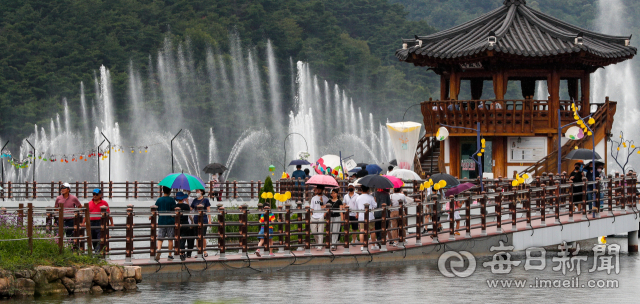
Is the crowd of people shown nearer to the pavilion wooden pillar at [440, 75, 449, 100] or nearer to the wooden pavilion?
the wooden pavilion

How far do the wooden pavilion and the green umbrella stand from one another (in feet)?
44.4

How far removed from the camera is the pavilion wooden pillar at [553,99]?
103 ft

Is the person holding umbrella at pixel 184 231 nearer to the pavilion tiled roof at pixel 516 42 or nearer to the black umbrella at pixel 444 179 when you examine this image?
the black umbrella at pixel 444 179

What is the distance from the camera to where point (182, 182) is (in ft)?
64.5

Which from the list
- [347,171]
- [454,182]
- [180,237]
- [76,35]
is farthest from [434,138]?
[76,35]

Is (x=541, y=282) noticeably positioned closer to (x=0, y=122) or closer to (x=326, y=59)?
(x=0, y=122)

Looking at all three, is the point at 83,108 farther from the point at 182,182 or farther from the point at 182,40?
the point at 182,182

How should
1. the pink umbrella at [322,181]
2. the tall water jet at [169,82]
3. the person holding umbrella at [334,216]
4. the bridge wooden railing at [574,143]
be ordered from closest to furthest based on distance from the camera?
the person holding umbrella at [334,216] < the pink umbrella at [322,181] < the bridge wooden railing at [574,143] < the tall water jet at [169,82]

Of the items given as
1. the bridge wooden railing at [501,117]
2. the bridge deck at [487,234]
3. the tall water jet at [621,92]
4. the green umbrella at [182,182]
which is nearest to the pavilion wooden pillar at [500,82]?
the bridge wooden railing at [501,117]

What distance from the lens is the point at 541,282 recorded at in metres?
17.6

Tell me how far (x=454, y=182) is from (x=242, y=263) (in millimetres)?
7246

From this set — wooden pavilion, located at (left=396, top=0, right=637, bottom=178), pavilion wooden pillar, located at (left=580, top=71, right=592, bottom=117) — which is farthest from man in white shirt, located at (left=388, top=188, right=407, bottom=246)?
pavilion wooden pillar, located at (left=580, top=71, right=592, bottom=117)

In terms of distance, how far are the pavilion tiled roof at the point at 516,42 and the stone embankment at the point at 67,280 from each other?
17.7 meters

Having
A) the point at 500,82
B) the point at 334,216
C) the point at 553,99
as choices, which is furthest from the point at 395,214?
the point at 553,99
